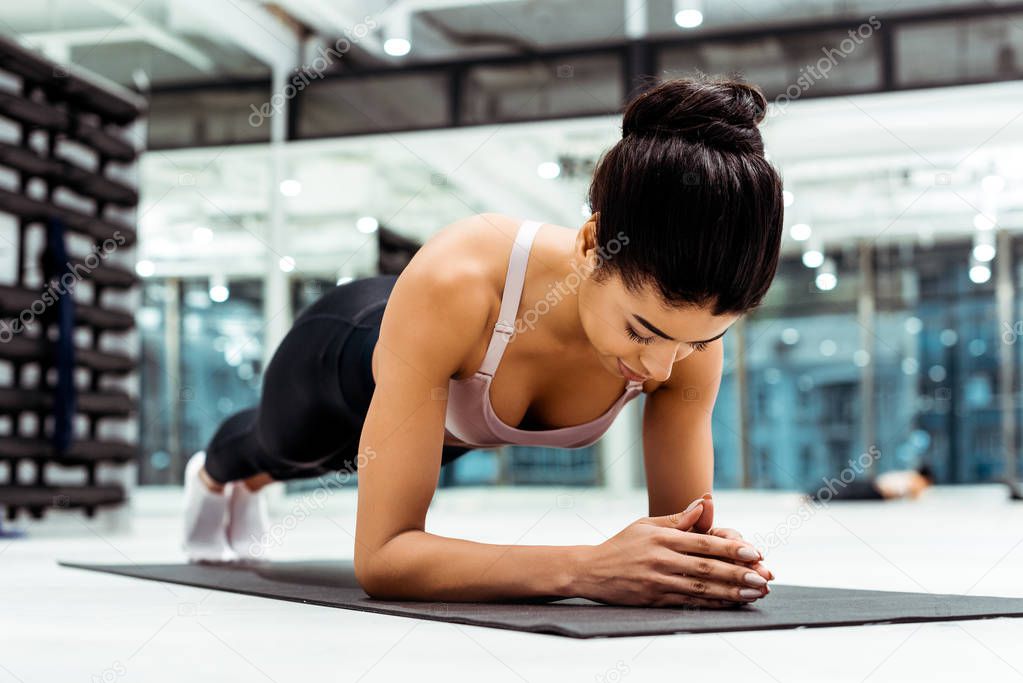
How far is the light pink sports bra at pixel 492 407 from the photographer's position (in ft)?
4.21

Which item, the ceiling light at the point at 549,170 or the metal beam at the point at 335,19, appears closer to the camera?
the metal beam at the point at 335,19

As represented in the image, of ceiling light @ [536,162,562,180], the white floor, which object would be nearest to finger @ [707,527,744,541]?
the white floor

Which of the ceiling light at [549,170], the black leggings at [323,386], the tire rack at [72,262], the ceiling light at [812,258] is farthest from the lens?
the ceiling light at [812,258]

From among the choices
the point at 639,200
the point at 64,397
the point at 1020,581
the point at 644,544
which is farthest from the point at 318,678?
the point at 64,397

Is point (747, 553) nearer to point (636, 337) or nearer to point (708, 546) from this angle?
point (708, 546)

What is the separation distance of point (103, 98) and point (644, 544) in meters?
3.42

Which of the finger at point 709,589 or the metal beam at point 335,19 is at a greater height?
the metal beam at point 335,19

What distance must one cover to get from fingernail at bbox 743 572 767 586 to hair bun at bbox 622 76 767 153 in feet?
1.53

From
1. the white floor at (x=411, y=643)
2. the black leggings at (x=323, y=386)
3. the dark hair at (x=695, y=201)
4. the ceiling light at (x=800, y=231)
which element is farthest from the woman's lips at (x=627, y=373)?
the ceiling light at (x=800, y=231)

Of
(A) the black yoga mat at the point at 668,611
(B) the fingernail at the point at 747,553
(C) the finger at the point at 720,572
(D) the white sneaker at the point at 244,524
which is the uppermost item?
(B) the fingernail at the point at 747,553

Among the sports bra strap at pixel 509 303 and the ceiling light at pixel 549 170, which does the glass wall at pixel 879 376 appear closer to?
the ceiling light at pixel 549 170

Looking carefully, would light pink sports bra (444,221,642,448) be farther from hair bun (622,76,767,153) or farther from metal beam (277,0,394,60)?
metal beam (277,0,394,60)

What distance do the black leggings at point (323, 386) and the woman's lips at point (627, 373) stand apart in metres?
0.45

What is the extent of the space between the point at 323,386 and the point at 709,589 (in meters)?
0.76
